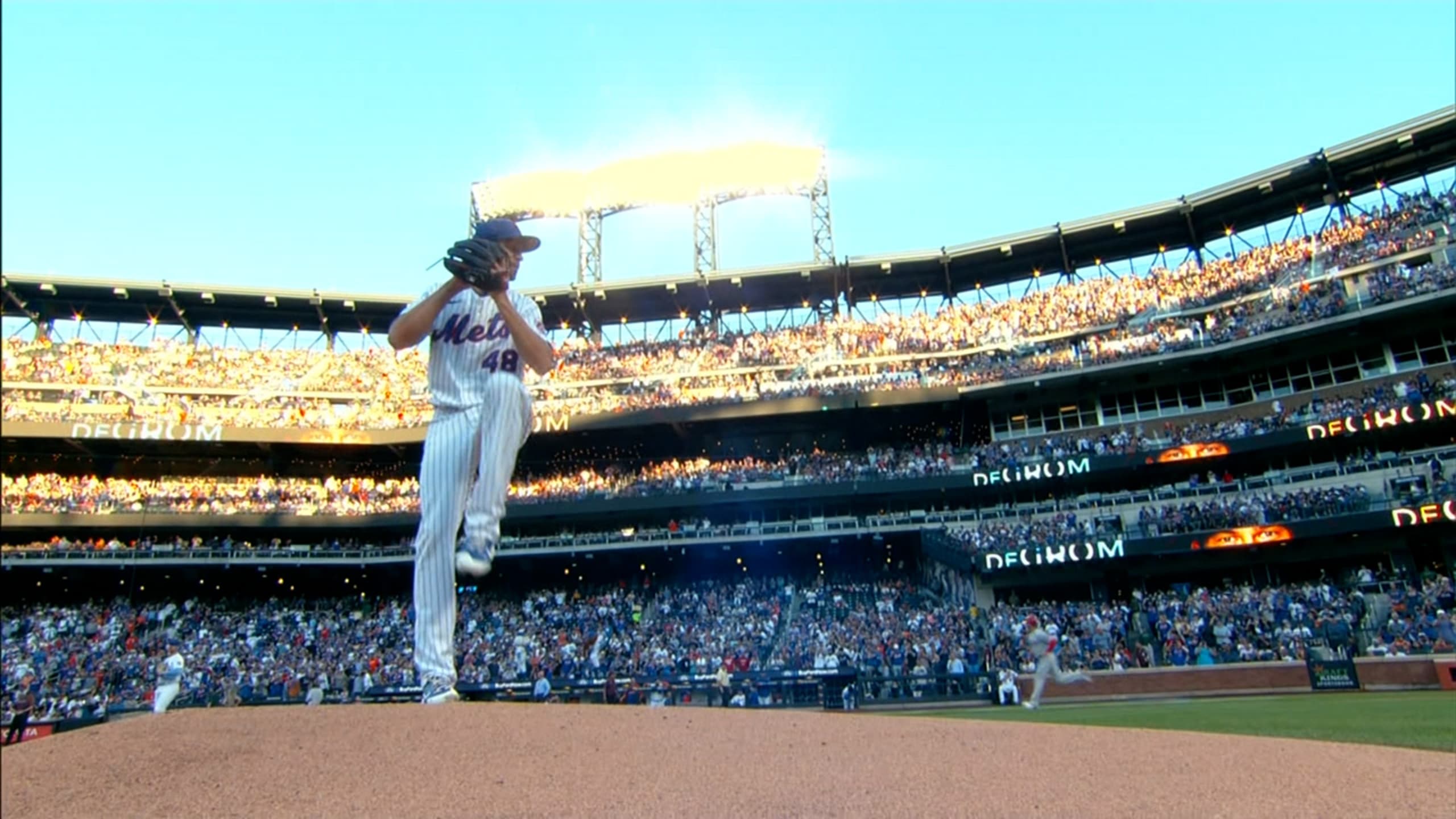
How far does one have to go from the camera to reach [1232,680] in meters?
22.1

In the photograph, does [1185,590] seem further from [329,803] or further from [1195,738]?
[329,803]

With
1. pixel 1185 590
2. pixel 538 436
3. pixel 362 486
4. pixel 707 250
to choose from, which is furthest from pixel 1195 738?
pixel 707 250

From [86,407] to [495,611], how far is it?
2074 cm

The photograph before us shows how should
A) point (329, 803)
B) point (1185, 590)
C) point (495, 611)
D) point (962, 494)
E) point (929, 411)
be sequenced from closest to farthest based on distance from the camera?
point (329, 803) → point (1185, 590) → point (495, 611) → point (962, 494) → point (929, 411)

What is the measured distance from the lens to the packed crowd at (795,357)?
125 ft

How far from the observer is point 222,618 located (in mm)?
37000

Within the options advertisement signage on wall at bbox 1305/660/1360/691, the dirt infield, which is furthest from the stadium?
the dirt infield

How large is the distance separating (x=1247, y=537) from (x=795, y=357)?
69.4ft

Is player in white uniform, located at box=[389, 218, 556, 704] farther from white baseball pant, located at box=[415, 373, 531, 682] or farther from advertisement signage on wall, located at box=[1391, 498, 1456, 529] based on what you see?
advertisement signage on wall, located at box=[1391, 498, 1456, 529]

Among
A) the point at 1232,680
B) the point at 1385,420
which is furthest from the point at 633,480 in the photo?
the point at 1385,420

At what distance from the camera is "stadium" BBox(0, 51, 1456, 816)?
2575 cm

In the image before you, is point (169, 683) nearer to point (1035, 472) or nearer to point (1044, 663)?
point (1044, 663)

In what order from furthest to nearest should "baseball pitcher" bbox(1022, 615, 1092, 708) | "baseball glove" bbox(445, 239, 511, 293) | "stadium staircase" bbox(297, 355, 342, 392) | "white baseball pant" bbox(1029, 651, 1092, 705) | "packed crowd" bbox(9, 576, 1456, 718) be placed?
"stadium staircase" bbox(297, 355, 342, 392)
"packed crowd" bbox(9, 576, 1456, 718)
"white baseball pant" bbox(1029, 651, 1092, 705)
"baseball pitcher" bbox(1022, 615, 1092, 708)
"baseball glove" bbox(445, 239, 511, 293)

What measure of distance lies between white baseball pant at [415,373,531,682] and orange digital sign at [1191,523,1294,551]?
29246mm
